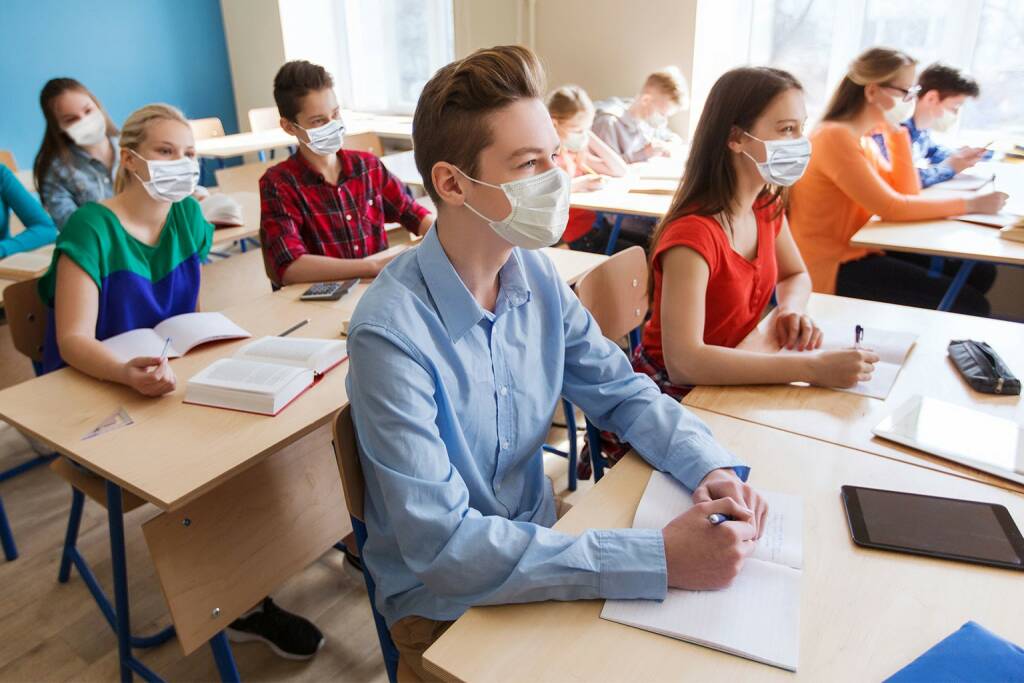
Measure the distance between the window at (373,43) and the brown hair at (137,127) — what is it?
400 cm

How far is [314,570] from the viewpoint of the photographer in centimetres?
208

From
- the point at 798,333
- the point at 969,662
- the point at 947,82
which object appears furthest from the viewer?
the point at 947,82

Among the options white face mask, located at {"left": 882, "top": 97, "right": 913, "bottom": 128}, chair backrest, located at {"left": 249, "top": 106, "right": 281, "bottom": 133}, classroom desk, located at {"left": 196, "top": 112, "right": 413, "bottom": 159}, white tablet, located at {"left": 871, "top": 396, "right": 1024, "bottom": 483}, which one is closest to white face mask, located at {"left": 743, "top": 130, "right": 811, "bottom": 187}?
white tablet, located at {"left": 871, "top": 396, "right": 1024, "bottom": 483}

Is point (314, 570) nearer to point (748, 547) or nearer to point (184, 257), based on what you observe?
point (184, 257)

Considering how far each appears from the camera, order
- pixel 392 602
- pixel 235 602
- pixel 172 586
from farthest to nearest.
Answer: pixel 235 602 < pixel 172 586 < pixel 392 602

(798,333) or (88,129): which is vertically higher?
(88,129)

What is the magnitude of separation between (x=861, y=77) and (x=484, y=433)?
2.24 meters

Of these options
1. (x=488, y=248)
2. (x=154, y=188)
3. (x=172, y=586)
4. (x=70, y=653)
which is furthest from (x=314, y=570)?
(x=488, y=248)

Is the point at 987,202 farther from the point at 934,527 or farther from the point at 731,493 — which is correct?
the point at 731,493

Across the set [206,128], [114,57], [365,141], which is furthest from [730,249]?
[114,57]

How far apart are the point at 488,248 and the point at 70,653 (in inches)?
62.2

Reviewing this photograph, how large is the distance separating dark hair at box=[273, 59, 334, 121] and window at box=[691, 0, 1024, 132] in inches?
96.6

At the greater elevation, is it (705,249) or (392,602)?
(705,249)

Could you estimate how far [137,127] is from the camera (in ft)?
6.08
